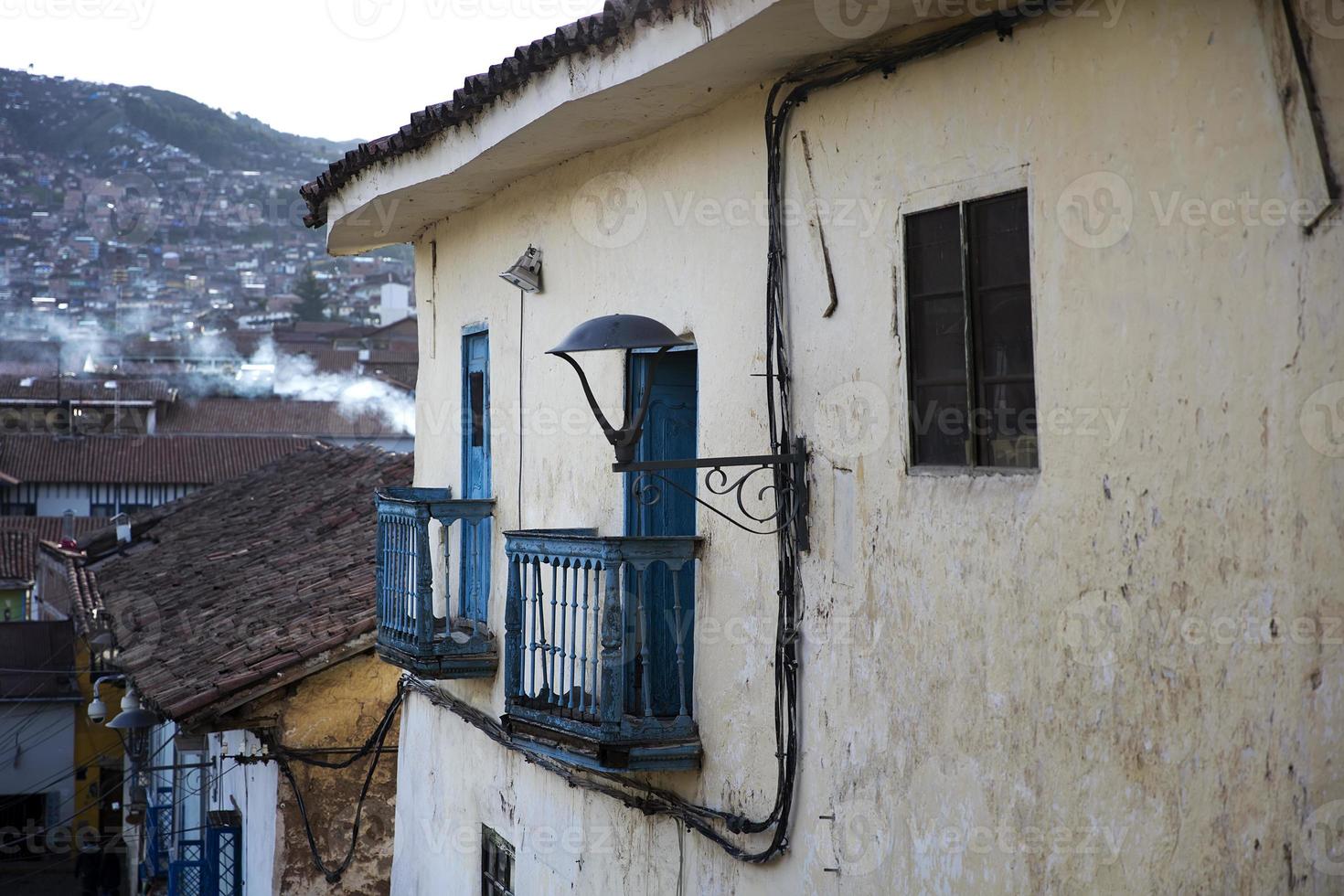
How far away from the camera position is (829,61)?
202 inches

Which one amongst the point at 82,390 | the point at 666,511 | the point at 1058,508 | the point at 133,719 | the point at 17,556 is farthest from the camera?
the point at 82,390

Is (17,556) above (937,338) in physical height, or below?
below

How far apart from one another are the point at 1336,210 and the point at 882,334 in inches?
71.9

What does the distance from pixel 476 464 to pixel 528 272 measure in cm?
186

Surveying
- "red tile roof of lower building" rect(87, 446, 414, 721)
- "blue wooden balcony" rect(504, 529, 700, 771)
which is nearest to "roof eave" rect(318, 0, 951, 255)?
"blue wooden balcony" rect(504, 529, 700, 771)

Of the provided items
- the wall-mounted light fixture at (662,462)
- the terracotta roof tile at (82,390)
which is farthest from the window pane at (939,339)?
the terracotta roof tile at (82,390)

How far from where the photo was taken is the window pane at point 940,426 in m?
4.62

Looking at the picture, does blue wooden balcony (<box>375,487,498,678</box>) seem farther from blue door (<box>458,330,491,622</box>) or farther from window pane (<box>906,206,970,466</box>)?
window pane (<box>906,206,970,466</box>)

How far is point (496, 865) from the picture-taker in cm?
857

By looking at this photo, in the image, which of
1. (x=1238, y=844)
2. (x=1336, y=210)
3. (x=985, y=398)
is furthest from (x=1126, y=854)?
(x=1336, y=210)

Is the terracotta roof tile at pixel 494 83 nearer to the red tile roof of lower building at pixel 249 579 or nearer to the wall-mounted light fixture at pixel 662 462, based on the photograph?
the wall-mounted light fixture at pixel 662 462

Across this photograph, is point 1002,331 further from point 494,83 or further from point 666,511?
point 494,83

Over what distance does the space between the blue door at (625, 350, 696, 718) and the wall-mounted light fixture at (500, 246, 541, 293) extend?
1338mm

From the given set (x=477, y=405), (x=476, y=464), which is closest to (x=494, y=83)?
(x=477, y=405)
